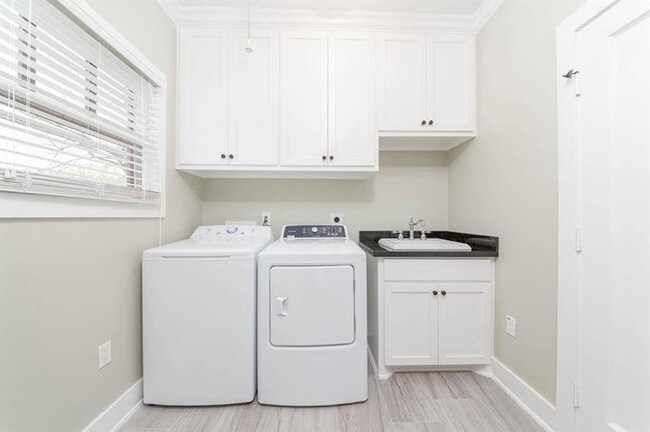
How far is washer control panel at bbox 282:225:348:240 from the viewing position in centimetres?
232

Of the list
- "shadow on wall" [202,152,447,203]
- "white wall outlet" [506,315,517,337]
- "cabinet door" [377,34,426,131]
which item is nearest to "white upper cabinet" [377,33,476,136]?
"cabinet door" [377,34,426,131]

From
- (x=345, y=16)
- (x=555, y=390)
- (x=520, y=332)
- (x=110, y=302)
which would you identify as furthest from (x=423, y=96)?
(x=110, y=302)

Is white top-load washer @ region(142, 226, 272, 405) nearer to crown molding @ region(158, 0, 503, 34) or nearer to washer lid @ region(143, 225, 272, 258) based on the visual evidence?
washer lid @ region(143, 225, 272, 258)

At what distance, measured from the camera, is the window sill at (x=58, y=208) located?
0.95m

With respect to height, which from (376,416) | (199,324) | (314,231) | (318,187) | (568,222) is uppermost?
(318,187)

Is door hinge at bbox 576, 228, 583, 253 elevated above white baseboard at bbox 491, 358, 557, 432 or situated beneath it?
elevated above

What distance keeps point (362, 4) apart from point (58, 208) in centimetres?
219

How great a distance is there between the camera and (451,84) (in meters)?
2.14

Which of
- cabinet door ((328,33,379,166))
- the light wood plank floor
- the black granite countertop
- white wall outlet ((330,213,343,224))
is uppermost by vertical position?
cabinet door ((328,33,379,166))

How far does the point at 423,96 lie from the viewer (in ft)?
Result: 7.04

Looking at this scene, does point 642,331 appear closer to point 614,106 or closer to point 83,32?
point 614,106

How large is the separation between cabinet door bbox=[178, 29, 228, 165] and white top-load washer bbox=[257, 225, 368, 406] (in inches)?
41.7

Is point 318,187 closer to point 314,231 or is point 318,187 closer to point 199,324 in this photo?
point 314,231

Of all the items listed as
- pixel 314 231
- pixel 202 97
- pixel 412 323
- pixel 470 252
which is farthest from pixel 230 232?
pixel 470 252
